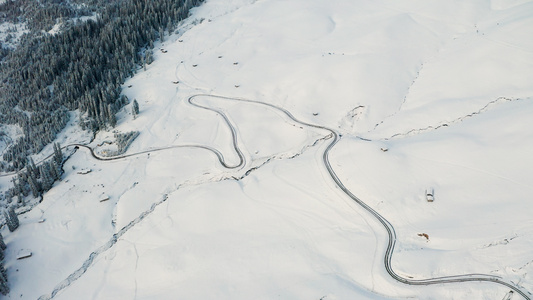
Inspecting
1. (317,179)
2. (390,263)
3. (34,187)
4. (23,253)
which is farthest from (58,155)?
(390,263)

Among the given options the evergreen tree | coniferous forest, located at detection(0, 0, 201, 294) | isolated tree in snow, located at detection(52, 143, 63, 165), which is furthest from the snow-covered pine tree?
the evergreen tree

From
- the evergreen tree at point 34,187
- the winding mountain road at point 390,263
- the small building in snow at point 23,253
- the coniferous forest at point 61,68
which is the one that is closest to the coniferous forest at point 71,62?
the coniferous forest at point 61,68

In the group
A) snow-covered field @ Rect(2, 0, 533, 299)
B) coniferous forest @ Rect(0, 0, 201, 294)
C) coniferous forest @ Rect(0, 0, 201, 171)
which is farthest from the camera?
coniferous forest @ Rect(0, 0, 201, 171)

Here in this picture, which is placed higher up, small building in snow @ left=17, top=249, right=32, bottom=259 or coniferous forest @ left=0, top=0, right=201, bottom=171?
coniferous forest @ left=0, top=0, right=201, bottom=171

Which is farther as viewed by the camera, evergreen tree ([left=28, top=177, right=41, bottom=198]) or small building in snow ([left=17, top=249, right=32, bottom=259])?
evergreen tree ([left=28, top=177, right=41, bottom=198])

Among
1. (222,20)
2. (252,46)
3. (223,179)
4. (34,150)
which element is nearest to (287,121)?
(223,179)

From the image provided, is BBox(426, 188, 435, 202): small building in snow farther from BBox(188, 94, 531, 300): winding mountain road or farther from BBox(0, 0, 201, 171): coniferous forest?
BBox(0, 0, 201, 171): coniferous forest

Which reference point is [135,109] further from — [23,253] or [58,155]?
[23,253]

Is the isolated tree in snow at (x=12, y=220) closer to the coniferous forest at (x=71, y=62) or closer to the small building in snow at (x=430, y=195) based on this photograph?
the coniferous forest at (x=71, y=62)
